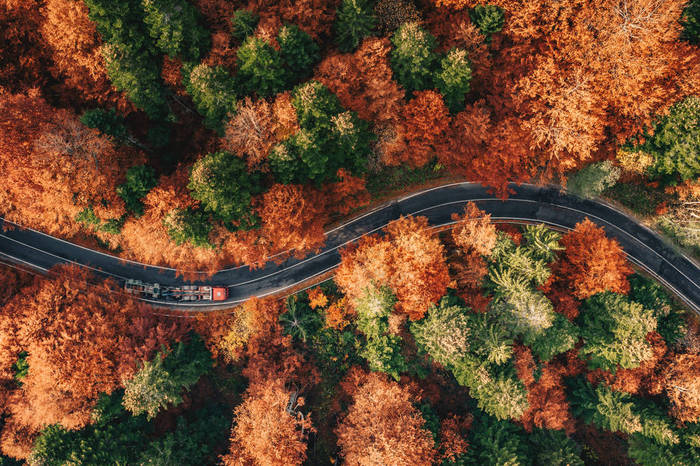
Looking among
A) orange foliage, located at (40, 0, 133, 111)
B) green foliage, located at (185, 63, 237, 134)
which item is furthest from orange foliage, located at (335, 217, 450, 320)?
orange foliage, located at (40, 0, 133, 111)

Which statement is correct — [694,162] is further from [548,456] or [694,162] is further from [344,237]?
[344,237]

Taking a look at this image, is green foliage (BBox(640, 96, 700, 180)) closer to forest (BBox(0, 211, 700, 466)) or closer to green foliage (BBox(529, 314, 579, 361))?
forest (BBox(0, 211, 700, 466))

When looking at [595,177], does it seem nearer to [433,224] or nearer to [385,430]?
[433,224]

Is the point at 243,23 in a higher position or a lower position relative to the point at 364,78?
higher

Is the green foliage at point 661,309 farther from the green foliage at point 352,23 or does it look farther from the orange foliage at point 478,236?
the green foliage at point 352,23

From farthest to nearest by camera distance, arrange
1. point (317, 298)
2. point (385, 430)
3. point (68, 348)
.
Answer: point (317, 298), point (385, 430), point (68, 348)

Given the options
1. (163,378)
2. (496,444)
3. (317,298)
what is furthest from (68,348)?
(496,444)

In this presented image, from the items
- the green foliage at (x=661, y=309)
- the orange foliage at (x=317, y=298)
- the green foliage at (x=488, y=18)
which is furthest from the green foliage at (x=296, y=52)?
the green foliage at (x=661, y=309)
